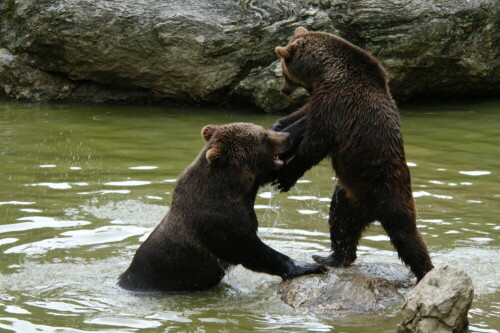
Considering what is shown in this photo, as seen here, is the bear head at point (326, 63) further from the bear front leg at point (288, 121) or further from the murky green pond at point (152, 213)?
the murky green pond at point (152, 213)

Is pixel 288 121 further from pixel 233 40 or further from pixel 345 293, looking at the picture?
pixel 233 40

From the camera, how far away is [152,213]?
9.92 metres

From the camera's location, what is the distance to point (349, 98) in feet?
24.2

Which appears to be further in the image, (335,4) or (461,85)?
(461,85)

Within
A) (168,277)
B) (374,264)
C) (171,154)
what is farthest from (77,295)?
(171,154)

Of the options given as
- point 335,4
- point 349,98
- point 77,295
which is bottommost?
point 77,295

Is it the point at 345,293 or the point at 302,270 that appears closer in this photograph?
the point at 345,293

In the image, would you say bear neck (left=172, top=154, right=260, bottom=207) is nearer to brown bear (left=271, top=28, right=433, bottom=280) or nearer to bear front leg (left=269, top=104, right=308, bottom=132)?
brown bear (left=271, top=28, right=433, bottom=280)

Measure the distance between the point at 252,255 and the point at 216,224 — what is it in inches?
16.2

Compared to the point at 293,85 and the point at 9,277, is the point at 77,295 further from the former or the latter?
the point at 293,85

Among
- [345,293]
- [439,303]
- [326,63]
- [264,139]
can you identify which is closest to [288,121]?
[264,139]

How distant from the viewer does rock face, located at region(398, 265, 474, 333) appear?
20.4ft

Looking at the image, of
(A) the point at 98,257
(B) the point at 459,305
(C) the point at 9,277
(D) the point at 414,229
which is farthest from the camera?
(A) the point at 98,257

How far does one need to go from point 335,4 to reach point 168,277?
8665 mm
